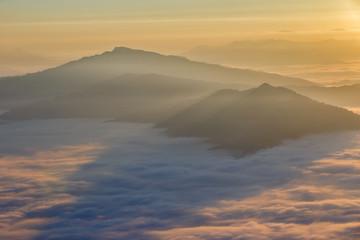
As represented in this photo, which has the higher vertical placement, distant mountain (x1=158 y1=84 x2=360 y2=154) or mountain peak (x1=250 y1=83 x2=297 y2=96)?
mountain peak (x1=250 y1=83 x2=297 y2=96)

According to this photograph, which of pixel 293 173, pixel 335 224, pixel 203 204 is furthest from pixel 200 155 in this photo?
pixel 335 224

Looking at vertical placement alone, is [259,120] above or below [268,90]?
below

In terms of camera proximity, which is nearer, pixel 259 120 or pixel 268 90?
pixel 259 120

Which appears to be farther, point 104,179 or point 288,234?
point 104,179

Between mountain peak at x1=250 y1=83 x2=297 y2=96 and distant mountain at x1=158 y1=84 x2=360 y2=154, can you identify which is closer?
distant mountain at x1=158 y1=84 x2=360 y2=154

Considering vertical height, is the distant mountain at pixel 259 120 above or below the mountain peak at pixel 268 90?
below

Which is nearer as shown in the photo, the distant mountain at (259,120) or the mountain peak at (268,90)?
the distant mountain at (259,120)

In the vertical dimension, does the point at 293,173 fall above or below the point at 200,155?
below

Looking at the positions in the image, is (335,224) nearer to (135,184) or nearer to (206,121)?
(135,184)
